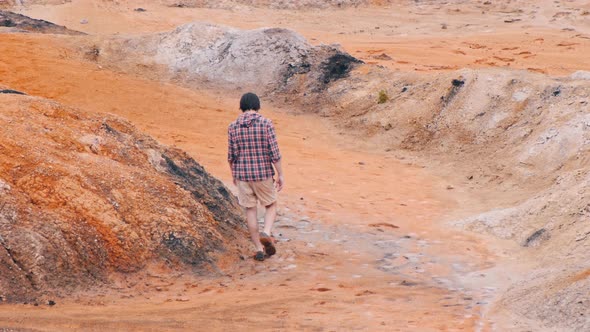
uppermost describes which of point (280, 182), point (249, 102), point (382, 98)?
point (249, 102)

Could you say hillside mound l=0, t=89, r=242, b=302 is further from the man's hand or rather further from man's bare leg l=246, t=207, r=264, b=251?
the man's hand

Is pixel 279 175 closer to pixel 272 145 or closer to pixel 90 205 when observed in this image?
pixel 272 145

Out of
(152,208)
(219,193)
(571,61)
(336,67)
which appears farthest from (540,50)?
(152,208)

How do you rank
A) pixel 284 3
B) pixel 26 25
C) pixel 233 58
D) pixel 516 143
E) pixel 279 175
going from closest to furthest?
pixel 279 175
pixel 516 143
pixel 233 58
pixel 26 25
pixel 284 3

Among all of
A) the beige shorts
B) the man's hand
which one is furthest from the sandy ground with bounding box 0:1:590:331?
the man's hand

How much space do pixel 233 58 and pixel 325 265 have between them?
1092 cm

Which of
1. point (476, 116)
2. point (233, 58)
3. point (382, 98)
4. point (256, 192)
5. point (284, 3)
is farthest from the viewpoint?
point (284, 3)

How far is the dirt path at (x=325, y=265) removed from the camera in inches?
243

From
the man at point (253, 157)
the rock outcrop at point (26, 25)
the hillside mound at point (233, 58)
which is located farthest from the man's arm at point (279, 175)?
the rock outcrop at point (26, 25)

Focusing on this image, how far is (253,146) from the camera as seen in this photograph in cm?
782

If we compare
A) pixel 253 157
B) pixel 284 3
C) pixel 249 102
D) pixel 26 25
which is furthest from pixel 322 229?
pixel 284 3

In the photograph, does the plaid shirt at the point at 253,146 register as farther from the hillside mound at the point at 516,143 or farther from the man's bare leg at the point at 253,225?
the hillside mound at the point at 516,143

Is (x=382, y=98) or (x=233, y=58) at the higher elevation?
(x=233, y=58)

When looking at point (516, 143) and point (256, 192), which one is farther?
point (516, 143)
